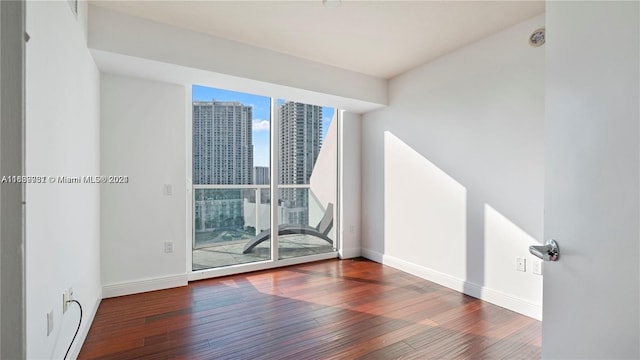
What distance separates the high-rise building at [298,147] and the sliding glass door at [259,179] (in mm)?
14

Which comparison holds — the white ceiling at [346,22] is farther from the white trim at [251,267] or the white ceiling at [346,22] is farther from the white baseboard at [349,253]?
the white baseboard at [349,253]

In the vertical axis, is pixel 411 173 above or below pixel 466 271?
above

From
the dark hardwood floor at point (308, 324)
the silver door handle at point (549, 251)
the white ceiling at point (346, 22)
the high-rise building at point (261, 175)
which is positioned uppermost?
the white ceiling at point (346, 22)

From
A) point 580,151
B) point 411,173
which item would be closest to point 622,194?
point 580,151

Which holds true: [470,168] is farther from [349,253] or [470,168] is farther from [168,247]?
[168,247]

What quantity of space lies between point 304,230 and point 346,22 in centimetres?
272

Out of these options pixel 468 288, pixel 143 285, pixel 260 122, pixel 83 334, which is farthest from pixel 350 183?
pixel 83 334

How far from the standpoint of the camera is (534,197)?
233cm

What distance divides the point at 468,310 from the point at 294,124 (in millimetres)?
2952

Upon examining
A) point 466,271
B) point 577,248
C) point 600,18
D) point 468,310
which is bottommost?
point 468,310

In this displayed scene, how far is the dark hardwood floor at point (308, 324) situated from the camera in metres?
1.87

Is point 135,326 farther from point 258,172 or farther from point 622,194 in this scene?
point 622,194

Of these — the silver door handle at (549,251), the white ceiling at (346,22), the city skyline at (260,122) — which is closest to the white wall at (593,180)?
the silver door handle at (549,251)

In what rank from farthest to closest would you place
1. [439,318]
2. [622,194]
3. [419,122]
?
1. [419,122]
2. [439,318]
3. [622,194]
